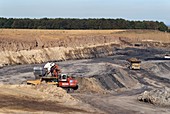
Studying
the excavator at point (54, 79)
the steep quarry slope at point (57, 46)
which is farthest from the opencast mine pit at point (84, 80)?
the excavator at point (54, 79)

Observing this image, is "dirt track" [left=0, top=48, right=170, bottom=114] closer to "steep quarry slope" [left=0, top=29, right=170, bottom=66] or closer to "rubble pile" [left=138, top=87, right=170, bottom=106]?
"rubble pile" [left=138, top=87, right=170, bottom=106]

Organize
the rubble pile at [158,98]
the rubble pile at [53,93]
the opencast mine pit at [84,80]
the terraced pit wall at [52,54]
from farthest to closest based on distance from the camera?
the terraced pit wall at [52,54], the rubble pile at [158,98], the rubble pile at [53,93], the opencast mine pit at [84,80]

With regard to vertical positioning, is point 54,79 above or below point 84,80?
above

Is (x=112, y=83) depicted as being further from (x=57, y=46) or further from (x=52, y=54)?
(x=57, y=46)

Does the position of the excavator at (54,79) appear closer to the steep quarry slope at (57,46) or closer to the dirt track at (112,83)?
the dirt track at (112,83)

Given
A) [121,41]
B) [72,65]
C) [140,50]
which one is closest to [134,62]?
[72,65]

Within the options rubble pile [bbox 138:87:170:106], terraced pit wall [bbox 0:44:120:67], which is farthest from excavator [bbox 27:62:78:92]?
terraced pit wall [bbox 0:44:120:67]

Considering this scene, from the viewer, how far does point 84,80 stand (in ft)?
119

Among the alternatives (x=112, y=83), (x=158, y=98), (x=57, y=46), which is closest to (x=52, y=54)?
(x=57, y=46)

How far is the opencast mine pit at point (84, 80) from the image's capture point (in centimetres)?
2652

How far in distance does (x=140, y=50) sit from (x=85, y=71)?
33996 millimetres

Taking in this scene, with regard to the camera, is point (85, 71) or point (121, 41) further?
point (121, 41)

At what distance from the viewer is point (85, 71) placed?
156 feet

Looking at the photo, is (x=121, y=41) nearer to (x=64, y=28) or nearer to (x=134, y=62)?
(x=64, y=28)
